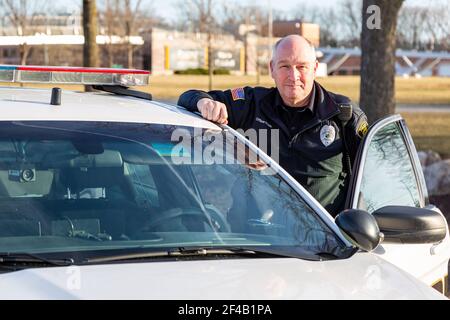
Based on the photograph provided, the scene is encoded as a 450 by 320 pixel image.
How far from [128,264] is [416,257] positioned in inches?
59.8

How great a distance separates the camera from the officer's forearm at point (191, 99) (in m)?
4.39

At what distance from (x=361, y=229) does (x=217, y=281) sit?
0.74 meters

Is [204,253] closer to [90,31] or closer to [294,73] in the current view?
[294,73]

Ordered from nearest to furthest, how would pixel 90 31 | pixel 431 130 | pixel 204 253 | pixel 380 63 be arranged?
pixel 204 253, pixel 380 63, pixel 90 31, pixel 431 130

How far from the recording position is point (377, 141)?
178 inches

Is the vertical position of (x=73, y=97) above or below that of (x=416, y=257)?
above

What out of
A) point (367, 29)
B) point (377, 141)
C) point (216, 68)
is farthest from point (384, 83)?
point (216, 68)

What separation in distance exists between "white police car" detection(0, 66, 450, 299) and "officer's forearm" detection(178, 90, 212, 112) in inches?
7.5

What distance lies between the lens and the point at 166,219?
11.3 ft

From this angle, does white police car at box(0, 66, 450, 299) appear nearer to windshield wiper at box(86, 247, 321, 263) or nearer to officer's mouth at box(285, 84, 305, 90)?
windshield wiper at box(86, 247, 321, 263)

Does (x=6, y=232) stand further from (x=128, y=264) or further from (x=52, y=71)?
(x=52, y=71)

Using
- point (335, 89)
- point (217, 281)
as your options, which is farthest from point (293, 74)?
point (335, 89)

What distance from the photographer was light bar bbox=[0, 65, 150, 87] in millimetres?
4270

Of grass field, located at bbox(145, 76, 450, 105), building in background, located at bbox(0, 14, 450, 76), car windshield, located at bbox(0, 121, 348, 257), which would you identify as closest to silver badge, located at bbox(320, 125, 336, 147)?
car windshield, located at bbox(0, 121, 348, 257)
